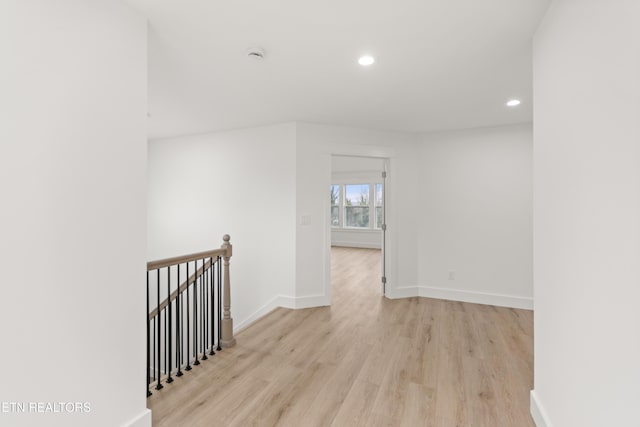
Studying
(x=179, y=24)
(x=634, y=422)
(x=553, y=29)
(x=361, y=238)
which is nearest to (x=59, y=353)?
(x=179, y=24)

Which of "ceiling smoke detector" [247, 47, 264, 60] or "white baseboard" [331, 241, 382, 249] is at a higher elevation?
"ceiling smoke detector" [247, 47, 264, 60]

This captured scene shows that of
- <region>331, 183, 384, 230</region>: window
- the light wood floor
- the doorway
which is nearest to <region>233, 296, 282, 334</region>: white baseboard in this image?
the light wood floor

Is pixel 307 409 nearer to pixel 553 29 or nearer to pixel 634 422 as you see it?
pixel 634 422

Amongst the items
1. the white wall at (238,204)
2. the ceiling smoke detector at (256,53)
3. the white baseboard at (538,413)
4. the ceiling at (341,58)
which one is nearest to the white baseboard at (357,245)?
the white wall at (238,204)

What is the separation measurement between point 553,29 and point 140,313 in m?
2.75

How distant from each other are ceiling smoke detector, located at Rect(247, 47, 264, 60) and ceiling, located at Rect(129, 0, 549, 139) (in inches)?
1.6

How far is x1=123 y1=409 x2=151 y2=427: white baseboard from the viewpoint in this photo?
62.9 inches

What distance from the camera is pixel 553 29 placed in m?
1.53

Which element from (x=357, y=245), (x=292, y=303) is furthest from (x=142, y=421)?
(x=357, y=245)

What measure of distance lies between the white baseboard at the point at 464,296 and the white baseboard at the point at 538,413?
2.40m

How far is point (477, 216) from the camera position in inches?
162

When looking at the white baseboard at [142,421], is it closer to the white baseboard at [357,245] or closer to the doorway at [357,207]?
the doorway at [357,207]

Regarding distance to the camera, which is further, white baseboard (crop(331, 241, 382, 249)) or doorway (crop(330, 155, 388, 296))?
white baseboard (crop(331, 241, 382, 249))

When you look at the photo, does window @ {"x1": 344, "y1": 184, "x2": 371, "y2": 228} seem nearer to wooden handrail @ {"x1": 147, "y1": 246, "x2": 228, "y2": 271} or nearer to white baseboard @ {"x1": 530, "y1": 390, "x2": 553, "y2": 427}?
wooden handrail @ {"x1": 147, "y1": 246, "x2": 228, "y2": 271}
